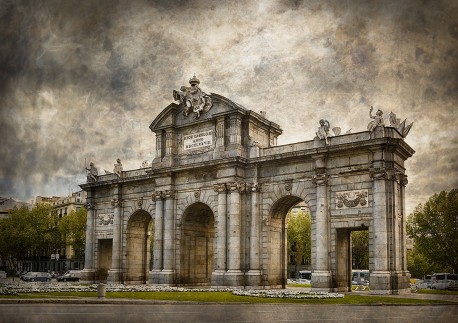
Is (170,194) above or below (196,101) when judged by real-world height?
below

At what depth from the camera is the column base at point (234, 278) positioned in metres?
40.4

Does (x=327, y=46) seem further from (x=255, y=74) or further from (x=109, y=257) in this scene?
(x=109, y=257)

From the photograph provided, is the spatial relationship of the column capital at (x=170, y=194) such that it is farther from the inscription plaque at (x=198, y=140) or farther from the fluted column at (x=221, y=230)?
the fluted column at (x=221, y=230)

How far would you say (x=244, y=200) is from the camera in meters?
42.7

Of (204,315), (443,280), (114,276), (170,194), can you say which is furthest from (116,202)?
(204,315)

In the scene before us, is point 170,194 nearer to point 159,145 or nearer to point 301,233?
point 159,145

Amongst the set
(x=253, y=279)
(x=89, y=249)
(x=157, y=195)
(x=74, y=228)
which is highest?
(x=157, y=195)

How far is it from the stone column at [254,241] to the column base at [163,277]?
24.3ft

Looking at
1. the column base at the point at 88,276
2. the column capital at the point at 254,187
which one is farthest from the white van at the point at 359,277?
the column base at the point at 88,276

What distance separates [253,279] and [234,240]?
3.30 meters

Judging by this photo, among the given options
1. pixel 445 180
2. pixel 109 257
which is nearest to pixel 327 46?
pixel 445 180

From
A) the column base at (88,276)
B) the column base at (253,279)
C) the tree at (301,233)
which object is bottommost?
the column base at (88,276)

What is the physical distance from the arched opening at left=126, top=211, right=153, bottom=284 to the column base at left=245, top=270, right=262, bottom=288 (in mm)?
15100

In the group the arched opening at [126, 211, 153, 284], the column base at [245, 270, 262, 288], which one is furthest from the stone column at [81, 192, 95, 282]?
the column base at [245, 270, 262, 288]
